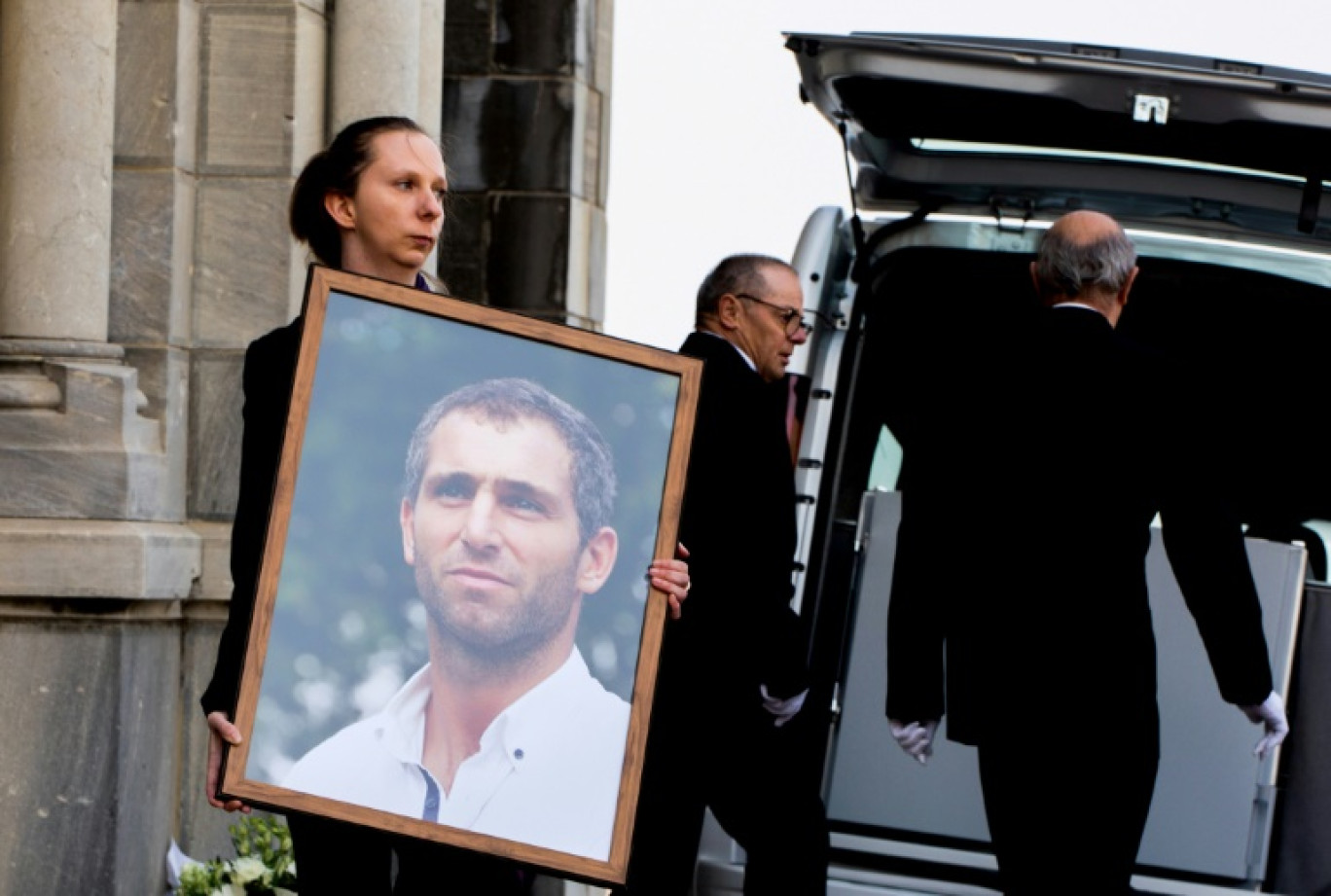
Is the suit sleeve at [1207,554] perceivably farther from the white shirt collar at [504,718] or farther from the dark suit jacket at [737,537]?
the white shirt collar at [504,718]

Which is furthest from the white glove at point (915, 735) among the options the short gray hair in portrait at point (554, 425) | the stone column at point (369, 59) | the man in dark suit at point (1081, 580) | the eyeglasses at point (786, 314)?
the stone column at point (369, 59)

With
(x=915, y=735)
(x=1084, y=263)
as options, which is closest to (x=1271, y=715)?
(x=915, y=735)

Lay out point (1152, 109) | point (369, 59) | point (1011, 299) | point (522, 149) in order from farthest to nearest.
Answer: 1. point (522, 149)
2. point (369, 59)
3. point (1011, 299)
4. point (1152, 109)

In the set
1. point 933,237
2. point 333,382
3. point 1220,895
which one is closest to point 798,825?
point 1220,895

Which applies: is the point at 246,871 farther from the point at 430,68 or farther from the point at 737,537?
the point at 430,68

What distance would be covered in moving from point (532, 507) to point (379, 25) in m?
3.86

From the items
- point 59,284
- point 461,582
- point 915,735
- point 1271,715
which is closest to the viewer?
point 461,582

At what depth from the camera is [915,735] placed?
17.7 ft

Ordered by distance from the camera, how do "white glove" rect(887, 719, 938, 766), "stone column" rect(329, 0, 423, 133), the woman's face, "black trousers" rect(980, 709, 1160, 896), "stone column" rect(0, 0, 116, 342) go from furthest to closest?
"stone column" rect(329, 0, 423, 133) < "stone column" rect(0, 0, 116, 342) < "white glove" rect(887, 719, 938, 766) < "black trousers" rect(980, 709, 1160, 896) < the woman's face

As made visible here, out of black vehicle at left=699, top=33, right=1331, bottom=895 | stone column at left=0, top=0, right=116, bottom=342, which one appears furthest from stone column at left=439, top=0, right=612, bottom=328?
stone column at left=0, top=0, right=116, bottom=342

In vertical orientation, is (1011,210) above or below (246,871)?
above

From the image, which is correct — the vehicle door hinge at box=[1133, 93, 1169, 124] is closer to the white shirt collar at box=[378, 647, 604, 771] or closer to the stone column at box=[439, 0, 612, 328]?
the white shirt collar at box=[378, 647, 604, 771]

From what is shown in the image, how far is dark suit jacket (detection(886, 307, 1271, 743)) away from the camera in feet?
16.3

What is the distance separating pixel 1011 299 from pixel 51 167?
256cm
